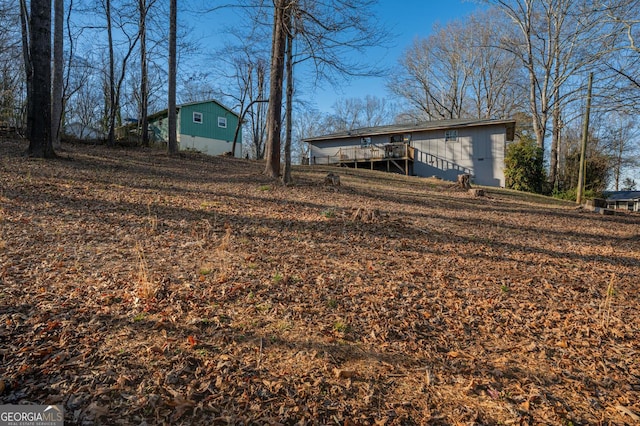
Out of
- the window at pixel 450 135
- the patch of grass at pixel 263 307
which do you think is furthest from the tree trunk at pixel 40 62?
the window at pixel 450 135

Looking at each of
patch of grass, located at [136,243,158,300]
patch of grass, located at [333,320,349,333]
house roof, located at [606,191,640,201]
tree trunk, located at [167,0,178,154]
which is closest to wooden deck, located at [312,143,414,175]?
tree trunk, located at [167,0,178,154]

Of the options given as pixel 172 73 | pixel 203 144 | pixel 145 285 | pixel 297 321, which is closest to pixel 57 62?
pixel 172 73

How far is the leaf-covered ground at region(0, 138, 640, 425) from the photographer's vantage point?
1.86 metres

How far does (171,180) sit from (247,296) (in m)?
6.14

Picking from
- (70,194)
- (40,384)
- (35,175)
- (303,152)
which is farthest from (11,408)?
(303,152)

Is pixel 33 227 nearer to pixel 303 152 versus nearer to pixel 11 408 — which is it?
pixel 11 408

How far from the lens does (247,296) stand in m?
2.95

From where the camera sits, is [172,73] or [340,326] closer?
[340,326]

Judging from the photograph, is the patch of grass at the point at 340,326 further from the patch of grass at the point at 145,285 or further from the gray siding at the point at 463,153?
the gray siding at the point at 463,153

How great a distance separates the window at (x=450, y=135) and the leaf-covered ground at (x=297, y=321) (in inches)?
643

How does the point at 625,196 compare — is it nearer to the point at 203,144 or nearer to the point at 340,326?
the point at 203,144

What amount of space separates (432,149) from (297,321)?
20912mm

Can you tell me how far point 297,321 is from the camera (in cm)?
264

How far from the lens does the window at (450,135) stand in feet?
67.8
